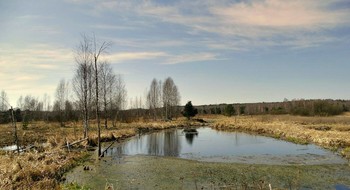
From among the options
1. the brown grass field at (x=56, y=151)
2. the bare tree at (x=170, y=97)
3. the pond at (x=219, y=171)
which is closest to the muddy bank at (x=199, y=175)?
the pond at (x=219, y=171)

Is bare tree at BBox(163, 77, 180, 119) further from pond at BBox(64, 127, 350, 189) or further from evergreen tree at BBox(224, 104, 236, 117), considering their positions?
pond at BBox(64, 127, 350, 189)

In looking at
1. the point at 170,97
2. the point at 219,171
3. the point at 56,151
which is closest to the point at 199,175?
the point at 219,171

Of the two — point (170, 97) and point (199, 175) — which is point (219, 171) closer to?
point (199, 175)

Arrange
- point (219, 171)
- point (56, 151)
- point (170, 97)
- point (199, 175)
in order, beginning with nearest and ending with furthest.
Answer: point (199, 175) < point (219, 171) < point (56, 151) < point (170, 97)

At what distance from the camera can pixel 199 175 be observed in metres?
15.3

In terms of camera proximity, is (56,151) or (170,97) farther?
(170,97)

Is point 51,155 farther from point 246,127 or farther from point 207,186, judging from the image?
point 246,127

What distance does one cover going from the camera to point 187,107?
216 feet

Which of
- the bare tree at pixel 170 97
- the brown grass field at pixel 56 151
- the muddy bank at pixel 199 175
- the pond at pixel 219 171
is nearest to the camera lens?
the brown grass field at pixel 56 151

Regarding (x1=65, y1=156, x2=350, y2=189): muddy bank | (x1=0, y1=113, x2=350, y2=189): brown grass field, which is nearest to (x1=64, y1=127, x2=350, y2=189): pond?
(x1=65, y1=156, x2=350, y2=189): muddy bank

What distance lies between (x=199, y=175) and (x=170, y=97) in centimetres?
5916

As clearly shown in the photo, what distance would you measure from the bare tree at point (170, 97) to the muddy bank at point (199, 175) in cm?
5309

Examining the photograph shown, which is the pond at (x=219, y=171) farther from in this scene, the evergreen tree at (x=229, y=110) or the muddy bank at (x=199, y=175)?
the evergreen tree at (x=229, y=110)

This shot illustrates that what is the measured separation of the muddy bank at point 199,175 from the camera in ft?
43.2
